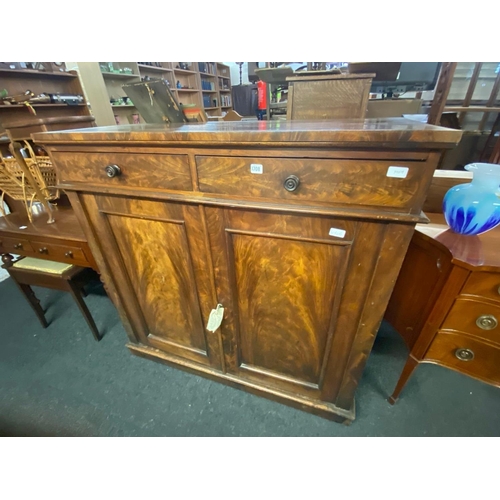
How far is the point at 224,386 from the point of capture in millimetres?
1150

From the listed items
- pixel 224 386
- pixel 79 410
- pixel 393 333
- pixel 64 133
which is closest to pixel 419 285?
pixel 393 333

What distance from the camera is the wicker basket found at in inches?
46.7

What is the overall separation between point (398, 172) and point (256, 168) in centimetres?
31

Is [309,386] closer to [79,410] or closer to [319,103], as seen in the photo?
[79,410]

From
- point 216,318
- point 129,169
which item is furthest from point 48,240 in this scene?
point 216,318

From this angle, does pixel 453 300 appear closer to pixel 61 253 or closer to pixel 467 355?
pixel 467 355

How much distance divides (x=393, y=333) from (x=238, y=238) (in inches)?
46.8

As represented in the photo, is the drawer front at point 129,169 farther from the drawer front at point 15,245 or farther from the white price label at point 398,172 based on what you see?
the drawer front at point 15,245

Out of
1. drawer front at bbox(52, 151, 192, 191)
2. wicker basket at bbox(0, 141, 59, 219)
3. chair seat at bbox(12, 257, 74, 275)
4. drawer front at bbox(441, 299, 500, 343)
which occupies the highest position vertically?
drawer front at bbox(52, 151, 192, 191)

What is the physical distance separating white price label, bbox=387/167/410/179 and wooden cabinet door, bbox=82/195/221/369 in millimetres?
480

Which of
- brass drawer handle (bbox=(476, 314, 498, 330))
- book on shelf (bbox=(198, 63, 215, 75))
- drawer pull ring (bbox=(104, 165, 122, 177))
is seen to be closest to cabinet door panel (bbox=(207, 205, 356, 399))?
drawer pull ring (bbox=(104, 165, 122, 177))

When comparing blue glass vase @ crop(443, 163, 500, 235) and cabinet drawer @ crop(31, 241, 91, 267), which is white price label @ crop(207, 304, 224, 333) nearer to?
cabinet drawer @ crop(31, 241, 91, 267)

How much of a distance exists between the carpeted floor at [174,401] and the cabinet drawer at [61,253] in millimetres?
513

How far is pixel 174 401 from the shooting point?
1.10 meters
